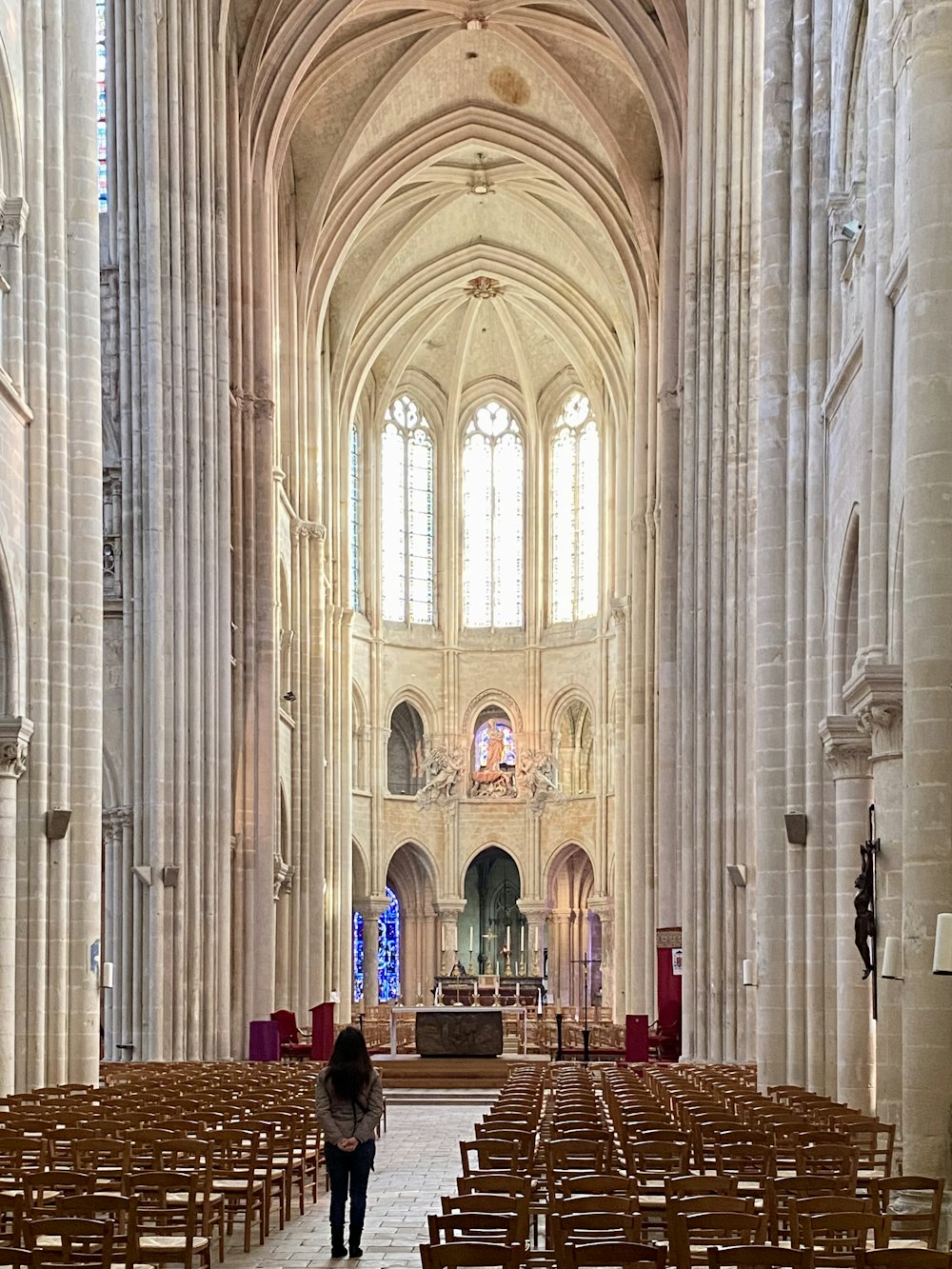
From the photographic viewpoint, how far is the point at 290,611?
159 feet

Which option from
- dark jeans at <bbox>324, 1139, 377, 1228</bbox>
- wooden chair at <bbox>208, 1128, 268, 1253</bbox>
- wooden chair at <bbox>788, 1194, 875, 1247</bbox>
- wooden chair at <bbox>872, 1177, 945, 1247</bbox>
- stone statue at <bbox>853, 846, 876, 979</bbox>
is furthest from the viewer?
stone statue at <bbox>853, 846, 876, 979</bbox>

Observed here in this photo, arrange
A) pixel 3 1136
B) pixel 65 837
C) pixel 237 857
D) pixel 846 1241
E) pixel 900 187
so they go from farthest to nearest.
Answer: pixel 237 857 < pixel 65 837 < pixel 900 187 < pixel 3 1136 < pixel 846 1241

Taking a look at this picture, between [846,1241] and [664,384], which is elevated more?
[664,384]

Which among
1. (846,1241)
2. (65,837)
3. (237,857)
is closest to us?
(846,1241)

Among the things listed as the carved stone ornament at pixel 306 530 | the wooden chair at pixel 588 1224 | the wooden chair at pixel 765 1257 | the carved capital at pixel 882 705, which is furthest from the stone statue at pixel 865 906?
the carved stone ornament at pixel 306 530

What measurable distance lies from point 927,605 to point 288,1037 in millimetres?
25691

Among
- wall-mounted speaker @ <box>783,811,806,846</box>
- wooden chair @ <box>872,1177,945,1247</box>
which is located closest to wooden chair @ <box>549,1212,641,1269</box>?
wooden chair @ <box>872,1177,945,1247</box>

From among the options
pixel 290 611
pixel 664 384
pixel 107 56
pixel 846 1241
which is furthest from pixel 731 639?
pixel 846 1241

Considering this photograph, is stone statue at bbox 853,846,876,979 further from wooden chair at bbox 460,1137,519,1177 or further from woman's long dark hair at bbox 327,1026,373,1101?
woman's long dark hair at bbox 327,1026,373,1101

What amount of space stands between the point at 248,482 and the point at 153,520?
925 centimetres

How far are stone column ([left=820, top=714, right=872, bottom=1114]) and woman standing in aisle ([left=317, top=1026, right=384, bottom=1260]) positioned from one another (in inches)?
334

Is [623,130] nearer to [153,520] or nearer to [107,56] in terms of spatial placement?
[107,56]

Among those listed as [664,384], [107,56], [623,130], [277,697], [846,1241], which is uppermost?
[623,130]

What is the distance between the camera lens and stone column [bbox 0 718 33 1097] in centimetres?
2116
